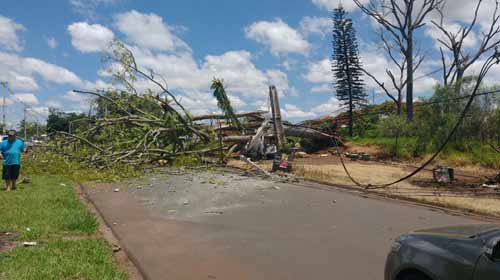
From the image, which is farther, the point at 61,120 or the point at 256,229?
the point at 61,120

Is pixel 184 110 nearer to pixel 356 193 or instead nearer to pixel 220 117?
pixel 220 117

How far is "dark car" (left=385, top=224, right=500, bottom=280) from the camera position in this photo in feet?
7.87

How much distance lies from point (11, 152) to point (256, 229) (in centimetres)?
763

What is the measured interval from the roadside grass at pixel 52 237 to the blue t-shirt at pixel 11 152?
74 centimetres

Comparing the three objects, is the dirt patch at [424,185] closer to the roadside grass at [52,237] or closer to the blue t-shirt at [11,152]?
the roadside grass at [52,237]

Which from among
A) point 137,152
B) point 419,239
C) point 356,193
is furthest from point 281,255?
point 137,152

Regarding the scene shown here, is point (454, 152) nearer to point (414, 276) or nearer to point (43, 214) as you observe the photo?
point (414, 276)

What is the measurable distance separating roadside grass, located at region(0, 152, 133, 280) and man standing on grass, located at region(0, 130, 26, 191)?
0.30m

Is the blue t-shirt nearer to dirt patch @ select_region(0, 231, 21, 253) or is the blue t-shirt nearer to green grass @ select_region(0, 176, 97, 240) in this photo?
→ green grass @ select_region(0, 176, 97, 240)

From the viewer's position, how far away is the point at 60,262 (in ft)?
15.4

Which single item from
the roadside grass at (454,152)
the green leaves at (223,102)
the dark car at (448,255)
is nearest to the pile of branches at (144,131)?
the green leaves at (223,102)

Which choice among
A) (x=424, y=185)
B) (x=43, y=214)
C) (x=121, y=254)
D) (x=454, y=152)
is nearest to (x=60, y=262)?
(x=121, y=254)

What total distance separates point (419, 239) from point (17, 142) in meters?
10.9

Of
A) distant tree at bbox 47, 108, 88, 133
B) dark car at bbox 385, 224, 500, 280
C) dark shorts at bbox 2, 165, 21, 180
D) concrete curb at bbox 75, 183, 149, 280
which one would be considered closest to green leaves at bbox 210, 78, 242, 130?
distant tree at bbox 47, 108, 88, 133
